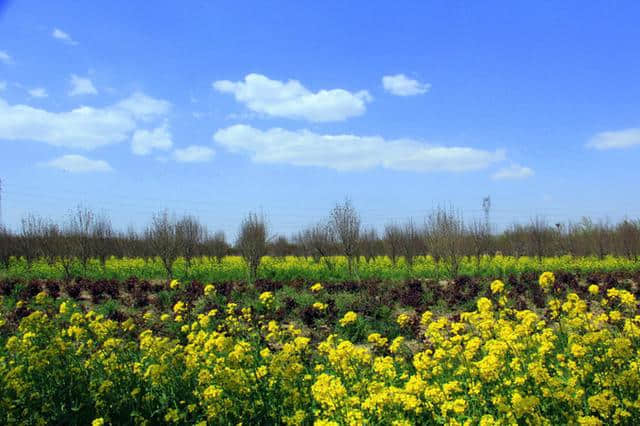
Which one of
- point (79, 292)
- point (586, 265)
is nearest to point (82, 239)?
point (79, 292)

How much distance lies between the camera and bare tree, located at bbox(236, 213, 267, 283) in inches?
548

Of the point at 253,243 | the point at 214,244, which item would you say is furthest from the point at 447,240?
the point at 214,244

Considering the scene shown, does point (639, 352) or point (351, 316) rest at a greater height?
point (351, 316)

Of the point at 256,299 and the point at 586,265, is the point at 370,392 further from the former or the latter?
the point at 586,265

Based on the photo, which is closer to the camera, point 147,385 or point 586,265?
point 147,385

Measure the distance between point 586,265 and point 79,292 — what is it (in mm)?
17429

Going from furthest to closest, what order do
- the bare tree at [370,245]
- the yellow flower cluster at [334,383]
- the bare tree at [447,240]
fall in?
the bare tree at [370,245] → the bare tree at [447,240] → the yellow flower cluster at [334,383]

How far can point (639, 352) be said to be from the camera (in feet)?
12.2

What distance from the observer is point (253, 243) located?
1394 cm

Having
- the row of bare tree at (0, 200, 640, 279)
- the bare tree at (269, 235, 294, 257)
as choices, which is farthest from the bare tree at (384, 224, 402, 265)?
the bare tree at (269, 235, 294, 257)

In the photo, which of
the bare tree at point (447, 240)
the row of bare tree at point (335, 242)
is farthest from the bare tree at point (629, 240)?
the bare tree at point (447, 240)

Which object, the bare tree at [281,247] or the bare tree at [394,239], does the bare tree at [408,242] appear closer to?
the bare tree at [394,239]

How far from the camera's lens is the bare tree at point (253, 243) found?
13930 mm

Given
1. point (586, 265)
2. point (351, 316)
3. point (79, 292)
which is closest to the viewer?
point (351, 316)
